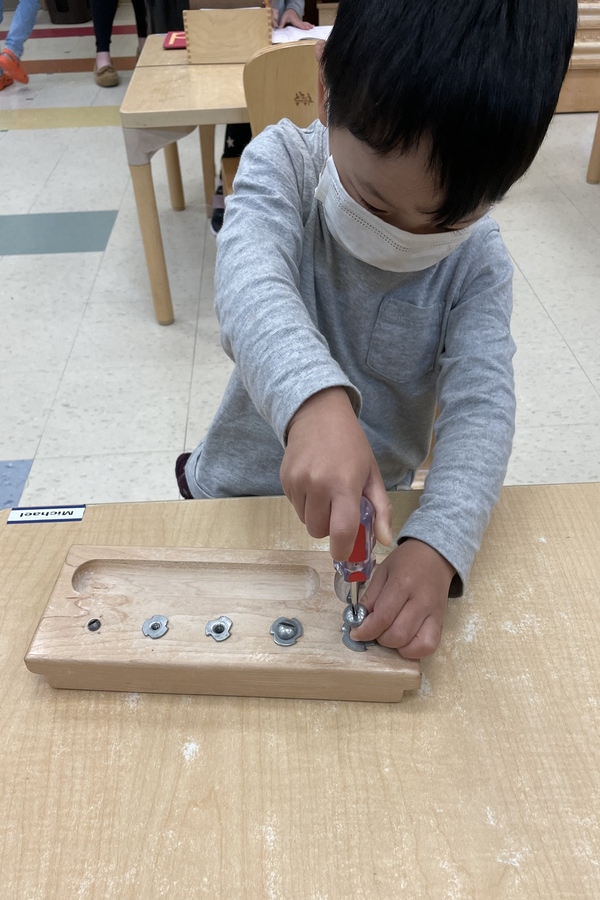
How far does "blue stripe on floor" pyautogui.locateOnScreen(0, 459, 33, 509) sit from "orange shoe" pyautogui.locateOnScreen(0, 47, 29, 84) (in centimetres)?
349

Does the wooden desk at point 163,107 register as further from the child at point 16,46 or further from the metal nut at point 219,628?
the child at point 16,46

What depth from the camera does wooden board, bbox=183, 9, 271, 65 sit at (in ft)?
6.30

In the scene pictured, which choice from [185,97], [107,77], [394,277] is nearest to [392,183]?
[394,277]

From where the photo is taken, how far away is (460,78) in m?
0.46

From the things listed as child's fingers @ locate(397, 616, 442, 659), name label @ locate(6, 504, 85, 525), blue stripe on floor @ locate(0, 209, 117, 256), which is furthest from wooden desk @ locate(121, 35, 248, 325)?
child's fingers @ locate(397, 616, 442, 659)

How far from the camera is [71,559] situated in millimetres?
608

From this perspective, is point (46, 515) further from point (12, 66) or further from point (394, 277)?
A: point (12, 66)

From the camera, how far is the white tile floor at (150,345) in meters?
1.70

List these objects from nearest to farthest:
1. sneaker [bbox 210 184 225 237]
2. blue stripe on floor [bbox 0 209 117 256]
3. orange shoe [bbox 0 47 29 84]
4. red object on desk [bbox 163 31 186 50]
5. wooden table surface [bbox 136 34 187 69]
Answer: wooden table surface [bbox 136 34 187 69] < red object on desk [bbox 163 31 186 50] < sneaker [bbox 210 184 225 237] < blue stripe on floor [bbox 0 209 117 256] < orange shoe [bbox 0 47 29 84]

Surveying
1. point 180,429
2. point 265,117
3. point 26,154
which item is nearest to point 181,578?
point 180,429

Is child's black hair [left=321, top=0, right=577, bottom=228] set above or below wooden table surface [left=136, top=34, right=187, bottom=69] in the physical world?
above

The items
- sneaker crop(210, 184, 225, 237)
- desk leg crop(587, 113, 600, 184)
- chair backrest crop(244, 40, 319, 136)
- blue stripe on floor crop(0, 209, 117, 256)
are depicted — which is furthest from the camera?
desk leg crop(587, 113, 600, 184)

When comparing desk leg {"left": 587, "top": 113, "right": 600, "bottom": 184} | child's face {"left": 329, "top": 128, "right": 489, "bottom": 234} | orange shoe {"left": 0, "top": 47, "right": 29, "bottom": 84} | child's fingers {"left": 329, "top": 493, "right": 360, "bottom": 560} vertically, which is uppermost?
child's face {"left": 329, "top": 128, "right": 489, "bottom": 234}

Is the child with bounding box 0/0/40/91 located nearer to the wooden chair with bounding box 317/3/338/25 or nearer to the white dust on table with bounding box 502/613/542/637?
the wooden chair with bounding box 317/3/338/25
